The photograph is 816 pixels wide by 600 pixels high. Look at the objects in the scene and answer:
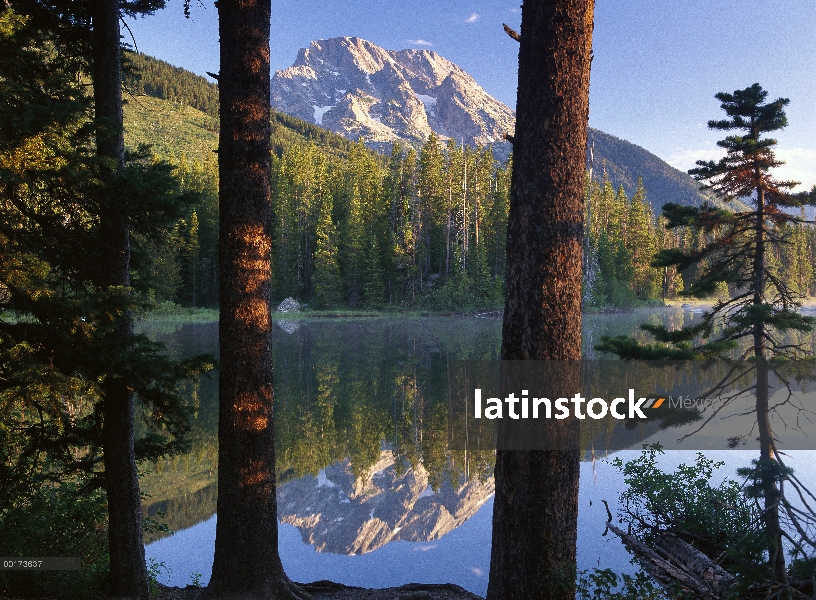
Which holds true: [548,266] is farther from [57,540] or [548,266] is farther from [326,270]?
[326,270]

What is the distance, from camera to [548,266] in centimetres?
407

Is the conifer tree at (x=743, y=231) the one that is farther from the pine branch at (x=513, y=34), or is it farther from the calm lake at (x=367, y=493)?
the pine branch at (x=513, y=34)

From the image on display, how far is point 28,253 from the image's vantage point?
4441 mm

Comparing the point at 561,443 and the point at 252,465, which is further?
the point at 252,465

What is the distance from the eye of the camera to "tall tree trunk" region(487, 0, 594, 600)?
4062 millimetres

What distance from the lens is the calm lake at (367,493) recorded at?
702 cm

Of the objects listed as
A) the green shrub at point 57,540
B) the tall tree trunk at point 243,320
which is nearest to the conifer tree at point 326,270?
the green shrub at point 57,540

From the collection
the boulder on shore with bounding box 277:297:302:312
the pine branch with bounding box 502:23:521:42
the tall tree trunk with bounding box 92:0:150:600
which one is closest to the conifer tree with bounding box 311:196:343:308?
the boulder on shore with bounding box 277:297:302:312

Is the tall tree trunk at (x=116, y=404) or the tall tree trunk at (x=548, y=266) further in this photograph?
the tall tree trunk at (x=116, y=404)

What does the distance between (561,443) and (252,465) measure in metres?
2.45

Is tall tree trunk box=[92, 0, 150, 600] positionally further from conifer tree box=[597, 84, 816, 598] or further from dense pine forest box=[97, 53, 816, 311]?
dense pine forest box=[97, 53, 816, 311]

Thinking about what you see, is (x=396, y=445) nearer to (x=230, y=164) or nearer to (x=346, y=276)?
(x=230, y=164)

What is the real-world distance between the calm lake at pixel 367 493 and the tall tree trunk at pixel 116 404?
835mm

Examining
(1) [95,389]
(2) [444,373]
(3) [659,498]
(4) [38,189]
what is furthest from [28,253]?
(2) [444,373]
